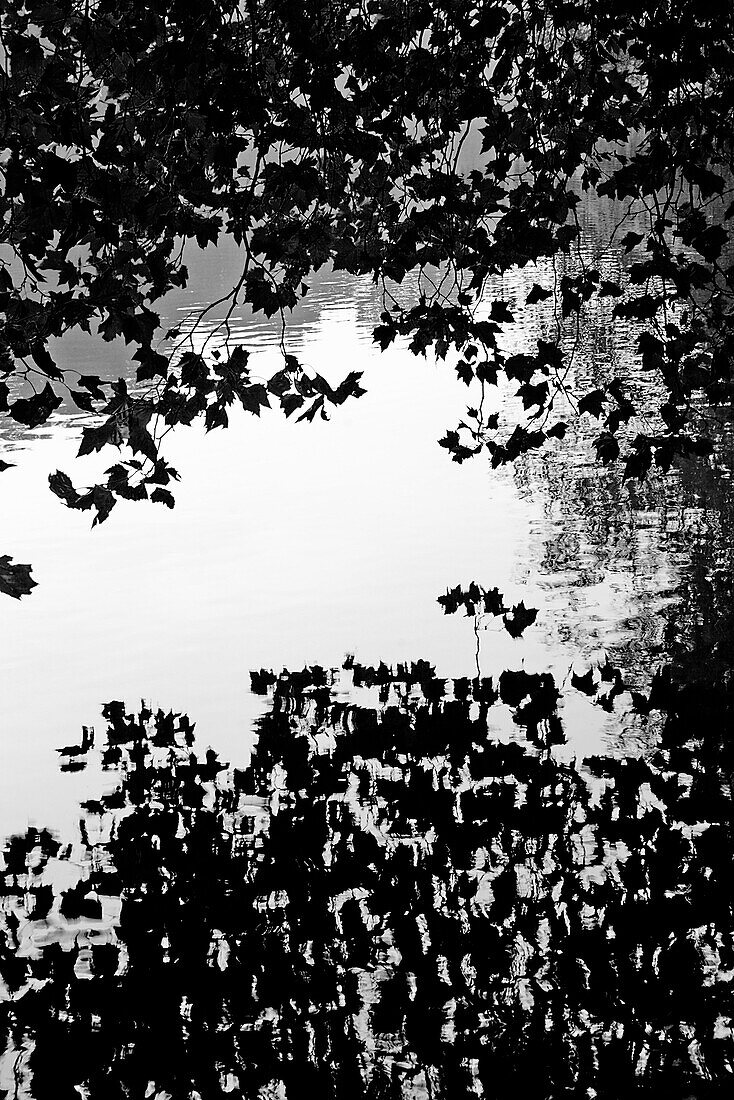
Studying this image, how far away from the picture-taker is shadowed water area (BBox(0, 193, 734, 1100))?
12.1ft

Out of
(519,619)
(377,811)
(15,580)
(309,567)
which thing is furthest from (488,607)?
(15,580)

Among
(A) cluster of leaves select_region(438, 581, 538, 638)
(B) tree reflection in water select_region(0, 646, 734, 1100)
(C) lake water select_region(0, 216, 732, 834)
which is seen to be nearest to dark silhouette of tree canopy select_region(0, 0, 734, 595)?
(B) tree reflection in water select_region(0, 646, 734, 1100)

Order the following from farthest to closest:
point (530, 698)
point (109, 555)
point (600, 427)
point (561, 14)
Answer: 1. point (600, 427)
2. point (109, 555)
3. point (530, 698)
4. point (561, 14)

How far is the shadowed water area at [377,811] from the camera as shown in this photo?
368 cm

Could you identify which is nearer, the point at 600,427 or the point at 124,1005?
the point at 124,1005

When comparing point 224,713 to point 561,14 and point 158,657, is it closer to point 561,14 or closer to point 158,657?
point 158,657

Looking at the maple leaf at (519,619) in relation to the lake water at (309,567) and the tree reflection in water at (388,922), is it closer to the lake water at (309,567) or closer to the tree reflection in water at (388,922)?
the lake water at (309,567)

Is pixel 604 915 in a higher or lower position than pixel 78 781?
lower

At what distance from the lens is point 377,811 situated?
507 cm

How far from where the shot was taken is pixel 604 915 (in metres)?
4.16

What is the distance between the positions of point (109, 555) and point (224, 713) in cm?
401

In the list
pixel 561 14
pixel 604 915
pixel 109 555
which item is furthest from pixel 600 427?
pixel 604 915

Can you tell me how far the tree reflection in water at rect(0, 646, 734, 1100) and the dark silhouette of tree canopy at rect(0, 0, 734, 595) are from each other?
4.67 feet

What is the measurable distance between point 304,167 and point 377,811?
2635 millimetres
